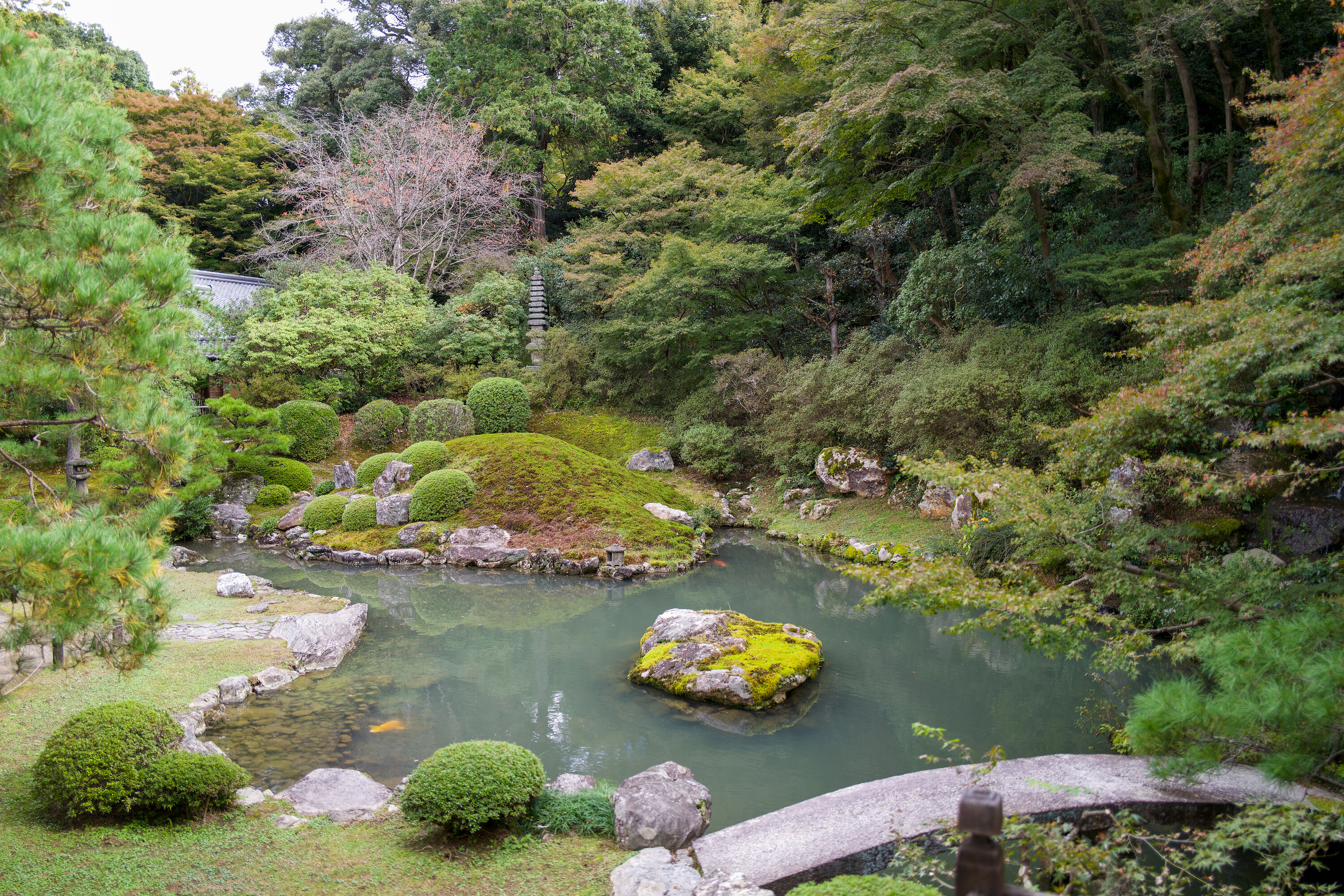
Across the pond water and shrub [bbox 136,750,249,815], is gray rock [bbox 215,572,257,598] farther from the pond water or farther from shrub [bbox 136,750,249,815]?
shrub [bbox 136,750,249,815]

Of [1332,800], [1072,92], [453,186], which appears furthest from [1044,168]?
[453,186]

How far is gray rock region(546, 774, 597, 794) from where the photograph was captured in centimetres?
432

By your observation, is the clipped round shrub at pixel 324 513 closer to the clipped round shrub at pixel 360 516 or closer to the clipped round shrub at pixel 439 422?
the clipped round shrub at pixel 360 516

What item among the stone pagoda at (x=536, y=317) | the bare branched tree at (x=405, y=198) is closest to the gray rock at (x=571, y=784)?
the stone pagoda at (x=536, y=317)

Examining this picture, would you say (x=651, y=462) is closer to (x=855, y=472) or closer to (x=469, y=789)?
(x=855, y=472)

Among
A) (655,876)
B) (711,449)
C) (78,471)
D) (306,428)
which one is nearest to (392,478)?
(306,428)

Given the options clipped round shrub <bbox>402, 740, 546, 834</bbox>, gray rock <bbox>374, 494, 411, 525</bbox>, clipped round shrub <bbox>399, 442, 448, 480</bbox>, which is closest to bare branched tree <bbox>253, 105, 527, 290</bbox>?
clipped round shrub <bbox>399, 442, 448, 480</bbox>

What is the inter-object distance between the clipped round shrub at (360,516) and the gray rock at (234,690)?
5.62 m

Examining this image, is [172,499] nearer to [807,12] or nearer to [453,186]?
[807,12]

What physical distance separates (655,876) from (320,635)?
478cm

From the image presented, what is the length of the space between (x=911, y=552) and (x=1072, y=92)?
615cm

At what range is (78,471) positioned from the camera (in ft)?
12.9

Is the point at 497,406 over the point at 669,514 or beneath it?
over

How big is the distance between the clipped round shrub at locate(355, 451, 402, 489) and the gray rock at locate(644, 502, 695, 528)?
4.49m
